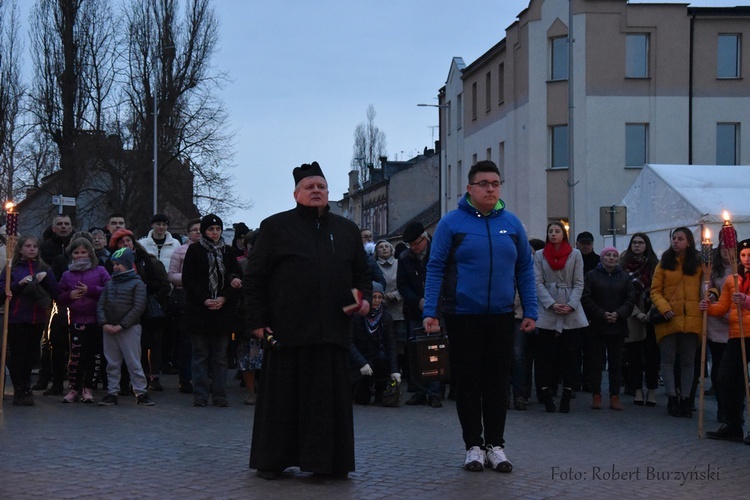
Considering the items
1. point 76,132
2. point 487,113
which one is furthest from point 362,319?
point 76,132

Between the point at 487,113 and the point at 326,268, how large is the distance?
Answer: 135 ft

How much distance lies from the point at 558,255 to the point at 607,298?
2.91 feet

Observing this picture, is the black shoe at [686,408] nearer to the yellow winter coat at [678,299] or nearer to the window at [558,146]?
the yellow winter coat at [678,299]

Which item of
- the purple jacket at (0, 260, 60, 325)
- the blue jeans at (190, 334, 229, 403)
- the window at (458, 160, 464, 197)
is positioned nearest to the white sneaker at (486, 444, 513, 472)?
the blue jeans at (190, 334, 229, 403)

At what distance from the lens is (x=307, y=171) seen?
26.5ft

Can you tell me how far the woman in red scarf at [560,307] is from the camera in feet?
41.7

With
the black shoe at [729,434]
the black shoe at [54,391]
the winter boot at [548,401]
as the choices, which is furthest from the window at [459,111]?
the black shoe at [729,434]

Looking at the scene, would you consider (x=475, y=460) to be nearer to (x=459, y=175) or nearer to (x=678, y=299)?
(x=678, y=299)

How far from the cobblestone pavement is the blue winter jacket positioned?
1276 mm

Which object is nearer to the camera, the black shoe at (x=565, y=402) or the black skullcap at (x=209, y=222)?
the black shoe at (x=565, y=402)

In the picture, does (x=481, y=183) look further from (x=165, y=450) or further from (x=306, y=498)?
(x=165, y=450)

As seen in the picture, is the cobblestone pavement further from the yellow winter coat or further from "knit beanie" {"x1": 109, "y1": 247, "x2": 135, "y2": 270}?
"knit beanie" {"x1": 109, "y1": 247, "x2": 135, "y2": 270}

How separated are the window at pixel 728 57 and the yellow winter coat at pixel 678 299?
101 ft

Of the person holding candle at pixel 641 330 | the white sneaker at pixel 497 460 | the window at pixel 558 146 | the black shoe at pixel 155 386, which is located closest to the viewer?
the white sneaker at pixel 497 460
